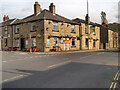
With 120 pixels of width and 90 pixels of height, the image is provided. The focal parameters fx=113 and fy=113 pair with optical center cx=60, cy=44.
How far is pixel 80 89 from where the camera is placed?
173 inches

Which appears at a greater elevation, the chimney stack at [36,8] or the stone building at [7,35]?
the chimney stack at [36,8]

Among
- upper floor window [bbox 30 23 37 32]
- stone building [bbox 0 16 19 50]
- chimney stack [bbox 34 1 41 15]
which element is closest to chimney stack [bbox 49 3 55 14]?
chimney stack [bbox 34 1 41 15]

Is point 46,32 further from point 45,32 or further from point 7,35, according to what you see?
point 7,35

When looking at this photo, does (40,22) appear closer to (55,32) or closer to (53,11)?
(55,32)

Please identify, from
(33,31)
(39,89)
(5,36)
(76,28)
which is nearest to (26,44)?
(33,31)

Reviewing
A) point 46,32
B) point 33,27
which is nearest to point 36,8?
point 33,27

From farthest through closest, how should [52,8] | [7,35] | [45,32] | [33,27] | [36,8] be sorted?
[7,35]
[52,8]
[36,8]
[33,27]
[45,32]

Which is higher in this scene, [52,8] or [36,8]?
[52,8]

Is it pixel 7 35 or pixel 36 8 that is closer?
pixel 36 8

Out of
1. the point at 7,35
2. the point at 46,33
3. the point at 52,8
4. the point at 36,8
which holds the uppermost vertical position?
the point at 52,8

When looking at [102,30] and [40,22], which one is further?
[102,30]

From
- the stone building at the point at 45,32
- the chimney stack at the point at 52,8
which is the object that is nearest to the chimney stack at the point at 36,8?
the stone building at the point at 45,32

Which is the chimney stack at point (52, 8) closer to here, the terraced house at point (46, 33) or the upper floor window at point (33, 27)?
the terraced house at point (46, 33)

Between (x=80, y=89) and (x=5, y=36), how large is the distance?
32.2 m
